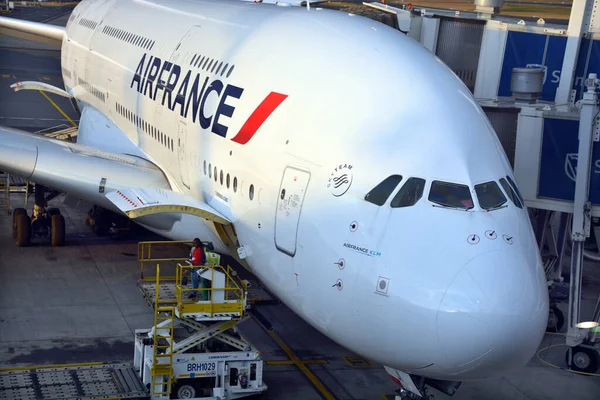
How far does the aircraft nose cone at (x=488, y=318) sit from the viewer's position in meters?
11.6

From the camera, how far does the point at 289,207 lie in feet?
45.5

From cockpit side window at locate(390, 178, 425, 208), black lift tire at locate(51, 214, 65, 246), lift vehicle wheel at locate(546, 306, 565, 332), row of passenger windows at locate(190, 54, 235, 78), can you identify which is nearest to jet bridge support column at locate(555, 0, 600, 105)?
lift vehicle wheel at locate(546, 306, 565, 332)

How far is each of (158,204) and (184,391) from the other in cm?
302

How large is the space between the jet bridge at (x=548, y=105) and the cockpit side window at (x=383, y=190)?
6.32 meters

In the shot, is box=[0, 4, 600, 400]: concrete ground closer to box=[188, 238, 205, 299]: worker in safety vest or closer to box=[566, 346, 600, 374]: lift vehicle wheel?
box=[566, 346, 600, 374]: lift vehicle wheel

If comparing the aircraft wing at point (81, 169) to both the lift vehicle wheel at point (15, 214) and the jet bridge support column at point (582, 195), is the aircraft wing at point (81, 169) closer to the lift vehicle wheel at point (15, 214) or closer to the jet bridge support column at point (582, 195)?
the lift vehicle wheel at point (15, 214)

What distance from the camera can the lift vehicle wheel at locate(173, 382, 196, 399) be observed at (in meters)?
15.6

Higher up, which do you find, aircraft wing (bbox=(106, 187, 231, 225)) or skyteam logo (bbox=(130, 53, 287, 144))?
skyteam logo (bbox=(130, 53, 287, 144))

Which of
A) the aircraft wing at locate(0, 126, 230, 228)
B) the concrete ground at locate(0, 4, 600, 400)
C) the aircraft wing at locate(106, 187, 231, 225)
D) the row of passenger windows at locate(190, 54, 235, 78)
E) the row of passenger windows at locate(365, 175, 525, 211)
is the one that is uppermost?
the row of passenger windows at locate(190, 54, 235, 78)

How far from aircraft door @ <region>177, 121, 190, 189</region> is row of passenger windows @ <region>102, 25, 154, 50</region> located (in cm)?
486

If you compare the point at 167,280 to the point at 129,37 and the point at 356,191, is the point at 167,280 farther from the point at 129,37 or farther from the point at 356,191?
the point at 129,37

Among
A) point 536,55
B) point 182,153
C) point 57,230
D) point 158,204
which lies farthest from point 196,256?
point 57,230

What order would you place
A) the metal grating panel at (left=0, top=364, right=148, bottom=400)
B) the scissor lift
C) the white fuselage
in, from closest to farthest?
1. the white fuselage
2. the metal grating panel at (left=0, top=364, right=148, bottom=400)
3. the scissor lift

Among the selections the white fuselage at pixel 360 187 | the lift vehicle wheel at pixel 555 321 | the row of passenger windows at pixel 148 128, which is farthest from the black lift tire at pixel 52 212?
the lift vehicle wheel at pixel 555 321
